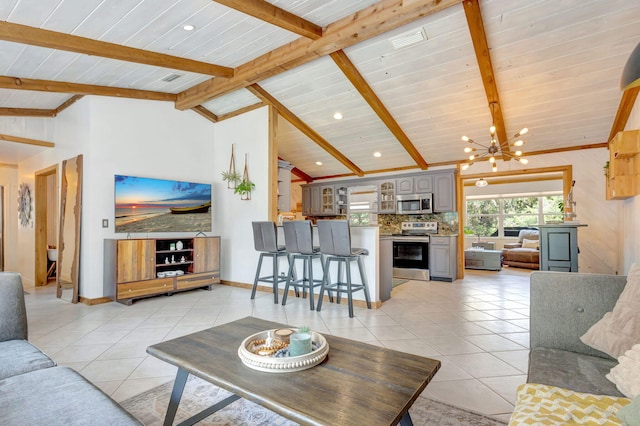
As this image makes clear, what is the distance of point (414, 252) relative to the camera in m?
6.66

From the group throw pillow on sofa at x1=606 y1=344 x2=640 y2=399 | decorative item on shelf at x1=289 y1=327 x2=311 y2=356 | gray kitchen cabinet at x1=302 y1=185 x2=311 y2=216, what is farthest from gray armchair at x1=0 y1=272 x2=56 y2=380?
gray kitchen cabinet at x1=302 y1=185 x2=311 y2=216

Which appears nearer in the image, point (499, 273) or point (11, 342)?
point (11, 342)

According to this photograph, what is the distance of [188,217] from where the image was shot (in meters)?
5.40

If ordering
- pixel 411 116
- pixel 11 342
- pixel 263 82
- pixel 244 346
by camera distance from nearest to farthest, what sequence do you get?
Answer: 1. pixel 244 346
2. pixel 11 342
3. pixel 263 82
4. pixel 411 116

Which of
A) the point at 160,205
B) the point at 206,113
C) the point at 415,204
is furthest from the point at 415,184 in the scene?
the point at 160,205

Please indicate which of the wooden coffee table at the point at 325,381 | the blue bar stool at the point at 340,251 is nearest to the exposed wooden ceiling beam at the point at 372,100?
the blue bar stool at the point at 340,251

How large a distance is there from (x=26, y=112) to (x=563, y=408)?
7.05 meters

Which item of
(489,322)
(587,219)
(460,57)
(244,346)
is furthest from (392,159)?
(244,346)

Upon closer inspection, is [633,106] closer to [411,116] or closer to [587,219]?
[587,219]

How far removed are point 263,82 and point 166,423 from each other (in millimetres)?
4493

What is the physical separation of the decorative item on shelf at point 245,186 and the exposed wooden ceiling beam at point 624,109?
527 centimetres

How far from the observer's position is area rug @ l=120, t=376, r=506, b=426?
1772 millimetres

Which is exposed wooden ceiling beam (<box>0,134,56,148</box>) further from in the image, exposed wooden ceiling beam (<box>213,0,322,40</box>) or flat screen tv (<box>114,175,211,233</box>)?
exposed wooden ceiling beam (<box>213,0,322,40</box>)

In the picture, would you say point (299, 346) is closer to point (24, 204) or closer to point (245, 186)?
point (245, 186)
